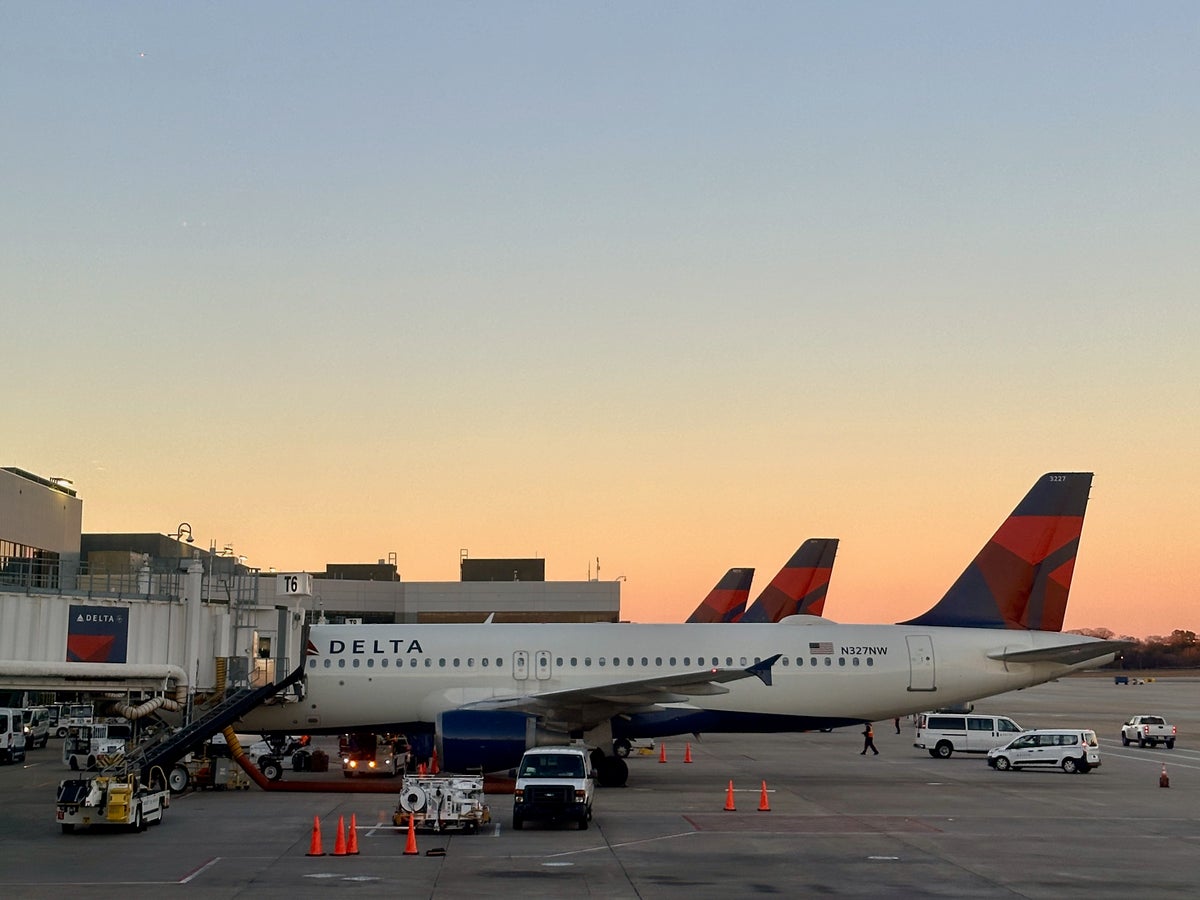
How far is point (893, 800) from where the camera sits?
1328 inches

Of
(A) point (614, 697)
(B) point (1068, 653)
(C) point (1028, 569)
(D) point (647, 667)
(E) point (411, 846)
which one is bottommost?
(E) point (411, 846)

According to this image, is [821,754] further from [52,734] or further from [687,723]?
[52,734]

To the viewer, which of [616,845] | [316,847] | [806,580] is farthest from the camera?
[806,580]

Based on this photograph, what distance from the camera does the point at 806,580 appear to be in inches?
2494

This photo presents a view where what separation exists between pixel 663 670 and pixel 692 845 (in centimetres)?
1452

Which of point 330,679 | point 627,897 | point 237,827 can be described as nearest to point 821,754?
point 330,679

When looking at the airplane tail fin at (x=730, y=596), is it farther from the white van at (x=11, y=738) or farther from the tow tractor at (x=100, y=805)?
the tow tractor at (x=100, y=805)

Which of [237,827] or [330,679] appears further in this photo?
[330,679]

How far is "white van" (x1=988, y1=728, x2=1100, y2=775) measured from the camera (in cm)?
4375

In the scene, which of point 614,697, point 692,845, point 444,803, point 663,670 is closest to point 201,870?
point 444,803

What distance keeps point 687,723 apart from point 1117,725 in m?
47.8

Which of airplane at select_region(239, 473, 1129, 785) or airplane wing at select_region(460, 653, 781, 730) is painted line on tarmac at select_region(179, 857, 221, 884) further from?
airplane at select_region(239, 473, 1129, 785)

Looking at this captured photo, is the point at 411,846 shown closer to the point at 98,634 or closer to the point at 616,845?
the point at 616,845

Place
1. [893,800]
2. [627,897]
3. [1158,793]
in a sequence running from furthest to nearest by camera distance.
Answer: [1158,793]
[893,800]
[627,897]
